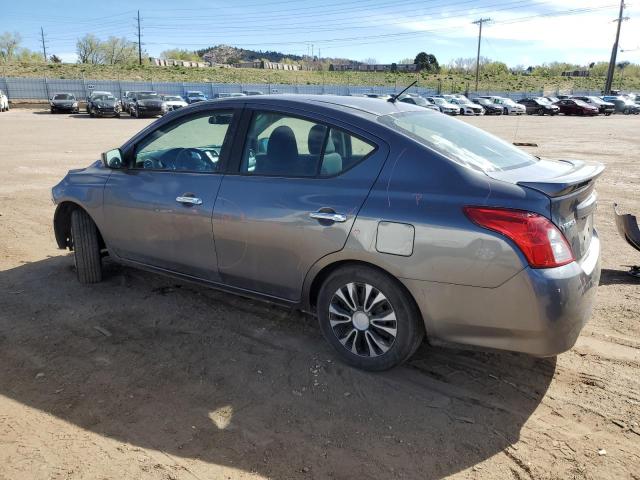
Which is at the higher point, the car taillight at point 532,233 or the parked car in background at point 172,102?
the car taillight at point 532,233

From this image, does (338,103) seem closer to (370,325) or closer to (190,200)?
(190,200)

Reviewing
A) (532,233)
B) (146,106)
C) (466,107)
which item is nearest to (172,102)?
(146,106)

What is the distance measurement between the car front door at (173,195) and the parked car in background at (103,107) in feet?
113

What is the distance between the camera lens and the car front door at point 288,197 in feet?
10.7

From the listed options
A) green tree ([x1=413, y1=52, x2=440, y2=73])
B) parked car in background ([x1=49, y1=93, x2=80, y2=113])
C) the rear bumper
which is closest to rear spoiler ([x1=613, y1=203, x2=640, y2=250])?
the rear bumper

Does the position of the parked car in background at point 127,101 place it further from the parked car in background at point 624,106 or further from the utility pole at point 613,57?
the utility pole at point 613,57

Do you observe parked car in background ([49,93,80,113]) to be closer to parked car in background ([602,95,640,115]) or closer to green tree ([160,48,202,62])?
parked car in background ([602,95,640,115])

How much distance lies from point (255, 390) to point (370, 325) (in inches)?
32.6

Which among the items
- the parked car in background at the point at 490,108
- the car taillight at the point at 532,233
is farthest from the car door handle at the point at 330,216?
the parked car in background at the point at 490,108

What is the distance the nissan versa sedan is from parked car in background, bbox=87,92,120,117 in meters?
34.4

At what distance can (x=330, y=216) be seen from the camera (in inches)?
127

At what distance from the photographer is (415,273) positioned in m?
2.99

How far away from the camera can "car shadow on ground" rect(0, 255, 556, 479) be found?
270 centimetres

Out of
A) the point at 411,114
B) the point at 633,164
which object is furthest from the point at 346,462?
the point at 633,164
